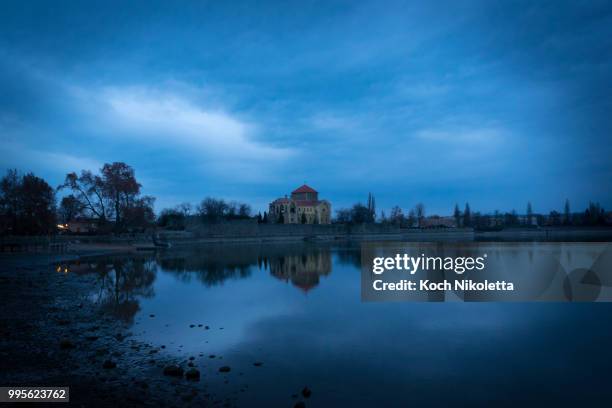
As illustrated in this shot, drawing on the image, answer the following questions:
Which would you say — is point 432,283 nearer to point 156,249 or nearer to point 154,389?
point 154,389

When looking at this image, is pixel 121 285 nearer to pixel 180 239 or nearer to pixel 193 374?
pixel 193 374

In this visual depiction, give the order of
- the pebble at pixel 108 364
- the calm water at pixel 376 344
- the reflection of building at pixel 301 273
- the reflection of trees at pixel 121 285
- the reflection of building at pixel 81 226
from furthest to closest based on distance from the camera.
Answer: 1. the reflection of building at pixel 81 226
2. the reflection of building at pixel 301 273
3. the reflection of trees at pixel 121 285
4. the pebble at pixel 108 364
5. the calm water at pixel 376 344

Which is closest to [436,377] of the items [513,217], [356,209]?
[356,209]

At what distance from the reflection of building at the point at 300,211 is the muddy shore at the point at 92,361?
75.1m

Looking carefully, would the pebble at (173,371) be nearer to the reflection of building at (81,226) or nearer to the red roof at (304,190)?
the reflection of building at (81,226)

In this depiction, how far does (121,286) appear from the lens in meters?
16.8

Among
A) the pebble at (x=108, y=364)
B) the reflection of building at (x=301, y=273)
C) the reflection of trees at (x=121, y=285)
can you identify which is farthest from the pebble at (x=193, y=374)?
the reflection of building at (x=301, y=273)

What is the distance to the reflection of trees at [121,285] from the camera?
12.5 meters

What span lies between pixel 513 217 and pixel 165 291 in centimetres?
13319

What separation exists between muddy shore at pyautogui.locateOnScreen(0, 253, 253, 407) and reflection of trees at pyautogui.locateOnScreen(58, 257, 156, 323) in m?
0.69

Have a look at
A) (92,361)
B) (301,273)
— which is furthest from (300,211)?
(92,361)

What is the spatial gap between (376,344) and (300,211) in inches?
3241

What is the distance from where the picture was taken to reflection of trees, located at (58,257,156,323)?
40.9 ft

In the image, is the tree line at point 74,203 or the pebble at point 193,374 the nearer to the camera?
the pebble at point 193,374
